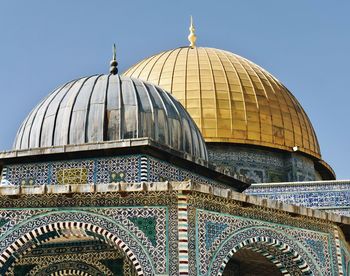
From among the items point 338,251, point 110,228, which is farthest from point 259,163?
point 110,228

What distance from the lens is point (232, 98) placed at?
1872 centimetres

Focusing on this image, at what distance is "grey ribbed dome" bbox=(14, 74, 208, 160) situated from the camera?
12.1 m

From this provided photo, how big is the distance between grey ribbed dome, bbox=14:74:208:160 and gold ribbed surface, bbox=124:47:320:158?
5124mm

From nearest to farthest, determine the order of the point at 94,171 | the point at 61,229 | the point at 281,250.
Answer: the point at 61,229, the point at 281,250, the point at 94,171

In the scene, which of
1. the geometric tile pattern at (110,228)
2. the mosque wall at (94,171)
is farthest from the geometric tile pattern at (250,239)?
the mosque wall at (94,171)

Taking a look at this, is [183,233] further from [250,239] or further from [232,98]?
[232,98]

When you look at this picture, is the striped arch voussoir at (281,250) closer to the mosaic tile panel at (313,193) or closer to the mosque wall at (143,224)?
the mosque wall at (143,224)

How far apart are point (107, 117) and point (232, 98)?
7150 millimetres

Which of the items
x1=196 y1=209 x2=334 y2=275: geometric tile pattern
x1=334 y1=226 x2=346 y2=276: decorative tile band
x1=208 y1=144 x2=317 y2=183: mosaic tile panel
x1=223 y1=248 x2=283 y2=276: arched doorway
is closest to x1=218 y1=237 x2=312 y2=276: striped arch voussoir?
x1=196 y1=209 x2=334 y2=275: geometric tile pattern

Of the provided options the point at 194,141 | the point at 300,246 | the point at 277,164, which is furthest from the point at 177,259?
the point at 277,164

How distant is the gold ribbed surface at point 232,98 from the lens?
59.9ft

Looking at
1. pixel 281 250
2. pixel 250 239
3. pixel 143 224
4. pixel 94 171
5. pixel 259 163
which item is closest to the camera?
pixel 143 224

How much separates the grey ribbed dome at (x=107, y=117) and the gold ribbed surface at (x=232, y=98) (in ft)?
16.8

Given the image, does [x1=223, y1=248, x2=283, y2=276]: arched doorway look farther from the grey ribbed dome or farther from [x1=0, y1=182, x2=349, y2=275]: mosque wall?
[x1=0, y1=182, x2=349, y2=275]: mosque wall
